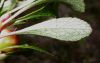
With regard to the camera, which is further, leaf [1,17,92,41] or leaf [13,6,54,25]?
leaf [13,6,54,25]

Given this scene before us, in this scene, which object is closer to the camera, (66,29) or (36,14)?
(66,29)

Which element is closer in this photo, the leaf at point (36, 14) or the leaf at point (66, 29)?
the leaf at point (66, 29)

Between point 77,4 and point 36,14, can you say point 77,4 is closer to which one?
point 77,4

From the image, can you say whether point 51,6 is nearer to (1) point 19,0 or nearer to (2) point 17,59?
(1) point 19,0

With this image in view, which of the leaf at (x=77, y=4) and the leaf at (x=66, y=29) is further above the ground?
the leaf at (x=77, y=4)

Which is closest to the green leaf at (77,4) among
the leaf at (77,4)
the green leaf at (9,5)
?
the leaf at (77,4)

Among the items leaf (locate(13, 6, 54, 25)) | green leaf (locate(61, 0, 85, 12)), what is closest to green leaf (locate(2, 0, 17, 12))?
leaf (locate(13, 6, 54, 25))

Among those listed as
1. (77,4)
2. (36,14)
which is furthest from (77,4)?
(36,14)

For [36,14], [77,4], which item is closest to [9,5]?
[36,14]

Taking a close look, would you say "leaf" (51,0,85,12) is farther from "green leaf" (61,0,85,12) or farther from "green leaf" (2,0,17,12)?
"green leaf" (2,0,17,12)

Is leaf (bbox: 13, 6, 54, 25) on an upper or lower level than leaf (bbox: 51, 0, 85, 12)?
lower

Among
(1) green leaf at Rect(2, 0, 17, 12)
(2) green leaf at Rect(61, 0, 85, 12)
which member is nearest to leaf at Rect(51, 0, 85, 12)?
(2) green leaf at Rect(61, 0, 85, 12)

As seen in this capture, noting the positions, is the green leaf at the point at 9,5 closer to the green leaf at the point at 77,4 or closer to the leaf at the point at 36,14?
the leaf at the point at 36,14
